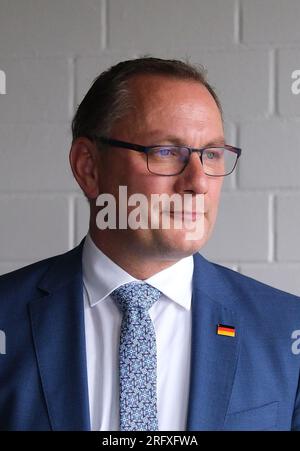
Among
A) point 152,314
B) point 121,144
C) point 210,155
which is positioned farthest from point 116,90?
point 152,314

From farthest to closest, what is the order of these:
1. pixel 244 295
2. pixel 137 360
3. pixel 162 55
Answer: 1. pixel 162 55
2. pixel 244 295
3. pixel 137 360

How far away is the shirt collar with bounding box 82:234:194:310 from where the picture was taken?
1390mm

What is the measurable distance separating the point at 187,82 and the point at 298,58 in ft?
1.22

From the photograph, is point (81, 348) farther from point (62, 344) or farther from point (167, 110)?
point (167, 110)

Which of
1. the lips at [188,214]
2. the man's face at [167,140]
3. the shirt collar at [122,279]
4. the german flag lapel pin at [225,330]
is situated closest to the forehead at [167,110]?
the man's face at [167,140]

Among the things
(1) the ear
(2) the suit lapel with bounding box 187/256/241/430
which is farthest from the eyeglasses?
(2) the suit lapel with bounding box 187/256/241/430

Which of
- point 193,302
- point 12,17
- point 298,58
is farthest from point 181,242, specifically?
point 12,17

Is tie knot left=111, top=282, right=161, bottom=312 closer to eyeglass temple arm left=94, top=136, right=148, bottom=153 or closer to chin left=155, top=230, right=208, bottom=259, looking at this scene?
chin left=155, top=230, right=208, bottom=259

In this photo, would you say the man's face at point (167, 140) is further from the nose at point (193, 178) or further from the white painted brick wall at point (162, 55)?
the white painted brick wall at point (162, 55)

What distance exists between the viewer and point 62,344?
134 centimetres

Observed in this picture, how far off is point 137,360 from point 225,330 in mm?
171

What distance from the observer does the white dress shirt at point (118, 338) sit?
1.32 meters
